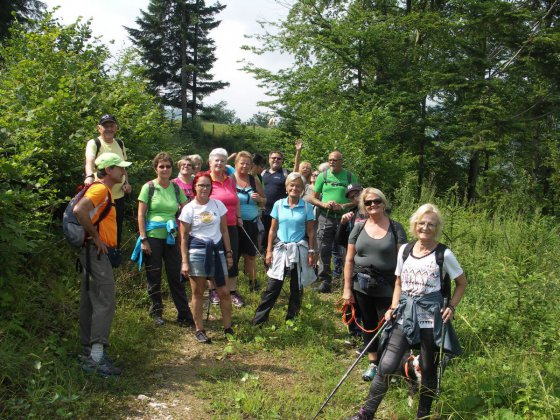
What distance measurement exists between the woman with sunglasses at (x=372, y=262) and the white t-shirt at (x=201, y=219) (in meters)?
1.53

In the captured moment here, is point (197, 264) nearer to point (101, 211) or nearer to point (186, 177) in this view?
point (101, 211)

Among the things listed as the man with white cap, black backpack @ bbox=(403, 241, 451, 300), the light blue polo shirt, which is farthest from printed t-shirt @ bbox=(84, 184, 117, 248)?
black backpack @ bbox=(403, 241, 451, 300)

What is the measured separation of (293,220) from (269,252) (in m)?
0.51

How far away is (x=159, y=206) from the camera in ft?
17.0

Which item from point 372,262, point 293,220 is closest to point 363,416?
point 372,262

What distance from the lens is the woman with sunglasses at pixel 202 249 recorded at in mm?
4789

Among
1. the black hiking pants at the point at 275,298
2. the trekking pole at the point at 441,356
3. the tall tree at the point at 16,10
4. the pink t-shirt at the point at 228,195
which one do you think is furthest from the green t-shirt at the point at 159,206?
the tall tree at the point at 16,10

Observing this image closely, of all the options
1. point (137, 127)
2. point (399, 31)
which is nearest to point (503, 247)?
point (137, 127)

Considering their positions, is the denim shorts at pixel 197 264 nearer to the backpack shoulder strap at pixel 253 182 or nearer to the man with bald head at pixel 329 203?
the backpack shoulder strap at pixel 253 182

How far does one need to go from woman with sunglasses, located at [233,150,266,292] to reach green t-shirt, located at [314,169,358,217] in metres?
0.98

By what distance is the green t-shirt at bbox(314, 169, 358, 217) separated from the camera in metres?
6.70

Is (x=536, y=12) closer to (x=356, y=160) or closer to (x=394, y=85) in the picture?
(x=394, y=85)

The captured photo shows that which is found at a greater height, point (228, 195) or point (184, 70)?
point (184, 70)

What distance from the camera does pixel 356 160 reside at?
33.6 ft
